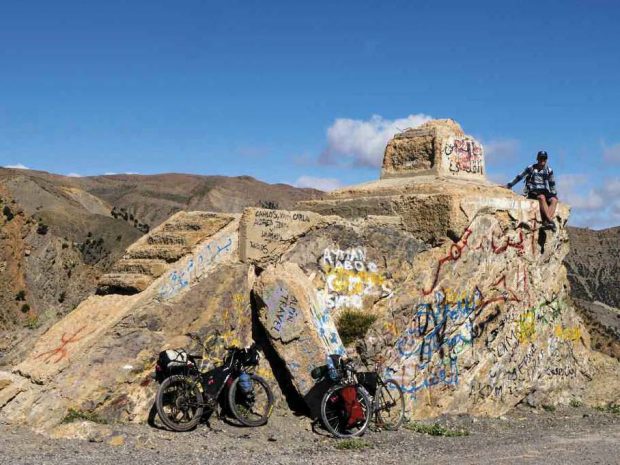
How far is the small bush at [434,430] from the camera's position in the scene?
9.26 metres

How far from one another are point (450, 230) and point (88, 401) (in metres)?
5.67

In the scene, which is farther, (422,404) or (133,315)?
(422,404)

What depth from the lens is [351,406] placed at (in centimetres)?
849

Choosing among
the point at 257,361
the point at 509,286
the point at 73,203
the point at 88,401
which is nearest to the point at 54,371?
the point at 88,401

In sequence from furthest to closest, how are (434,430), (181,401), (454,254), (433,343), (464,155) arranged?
(464,155) < (454,254) < (433,343) < (434,430) < (181,401)

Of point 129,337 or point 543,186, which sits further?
point 543,186

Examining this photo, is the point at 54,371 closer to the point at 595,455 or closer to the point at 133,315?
the point at 133,315

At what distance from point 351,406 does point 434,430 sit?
4.79 feet

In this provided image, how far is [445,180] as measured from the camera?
11633mm

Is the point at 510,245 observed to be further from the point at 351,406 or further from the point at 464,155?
the point at 351,406

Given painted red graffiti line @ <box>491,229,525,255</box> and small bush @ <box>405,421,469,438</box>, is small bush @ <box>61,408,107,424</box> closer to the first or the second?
small bush @ <box>405,421,469,438</box>

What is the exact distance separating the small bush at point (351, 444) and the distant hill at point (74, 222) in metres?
5.54

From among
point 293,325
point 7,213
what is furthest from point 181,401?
point 7,213

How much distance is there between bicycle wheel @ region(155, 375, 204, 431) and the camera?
7.96m
